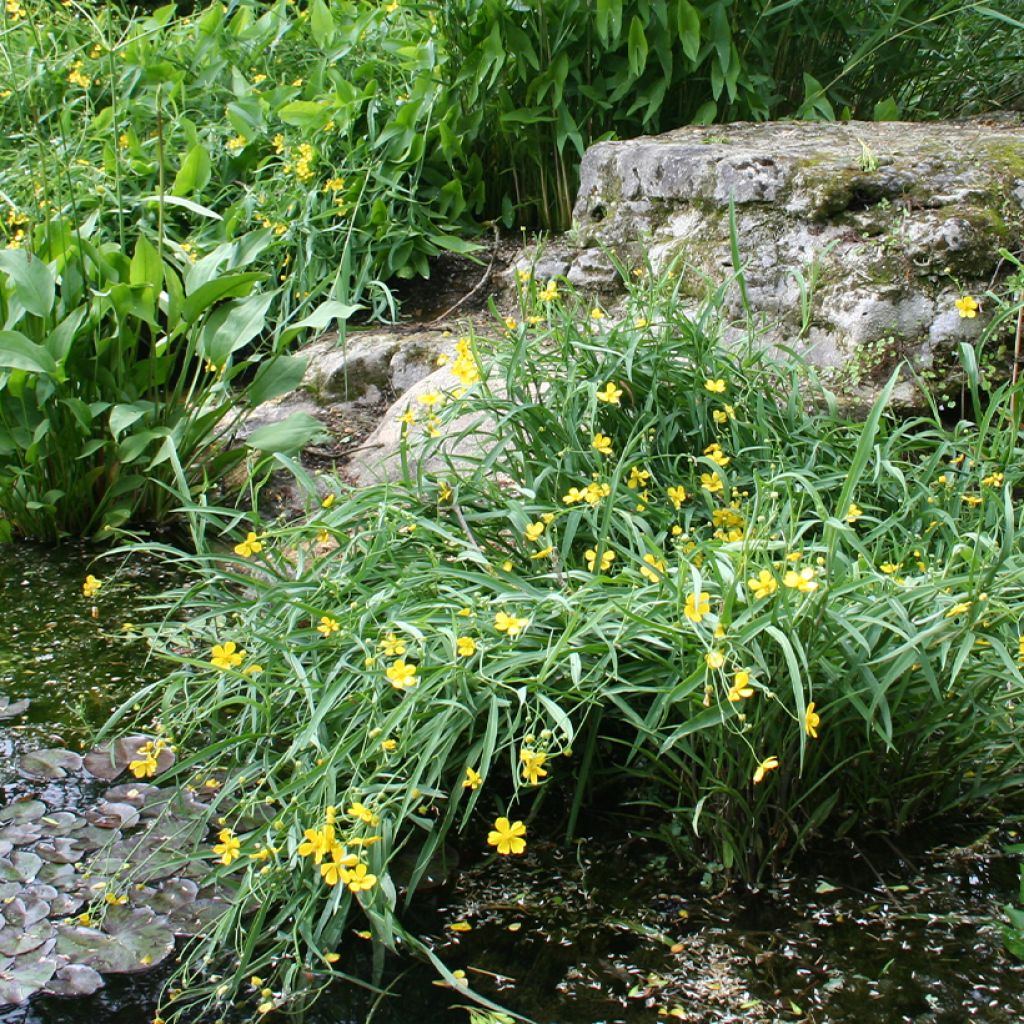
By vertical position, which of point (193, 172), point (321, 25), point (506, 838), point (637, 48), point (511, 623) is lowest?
point (506, 838)

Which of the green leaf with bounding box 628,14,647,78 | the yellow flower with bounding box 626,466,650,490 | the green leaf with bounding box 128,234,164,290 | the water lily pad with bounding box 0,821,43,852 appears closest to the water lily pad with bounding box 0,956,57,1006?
the water lily pad with bounding box 0,821,43,852

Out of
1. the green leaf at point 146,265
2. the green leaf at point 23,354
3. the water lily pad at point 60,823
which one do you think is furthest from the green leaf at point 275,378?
the water lily pad at point 60,823

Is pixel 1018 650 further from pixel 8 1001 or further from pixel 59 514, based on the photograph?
pixel 59 514

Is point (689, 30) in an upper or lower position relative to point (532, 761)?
upper

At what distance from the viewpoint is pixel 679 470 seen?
2.60m

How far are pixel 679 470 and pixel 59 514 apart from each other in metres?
1.72

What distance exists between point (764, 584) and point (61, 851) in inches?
48.8

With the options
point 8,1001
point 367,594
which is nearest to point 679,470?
point 367,594

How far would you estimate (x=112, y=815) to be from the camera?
2.07 metres

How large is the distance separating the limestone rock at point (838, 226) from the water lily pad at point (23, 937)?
1958 millimetres

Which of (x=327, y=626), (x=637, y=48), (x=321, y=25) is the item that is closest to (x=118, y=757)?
(x=327, y=626)

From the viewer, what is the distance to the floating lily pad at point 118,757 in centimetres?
220

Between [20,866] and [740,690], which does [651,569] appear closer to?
[740,690]

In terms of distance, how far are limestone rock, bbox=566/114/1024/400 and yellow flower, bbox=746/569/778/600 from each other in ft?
4.03
